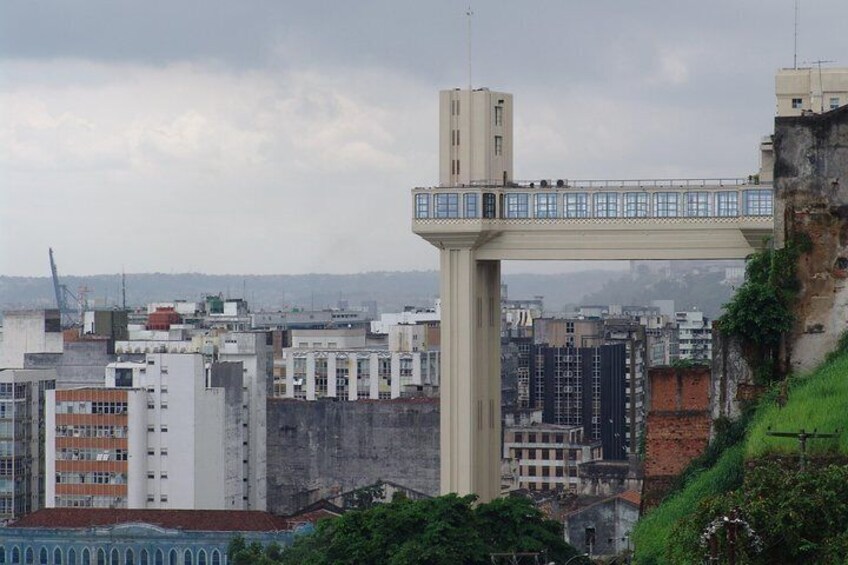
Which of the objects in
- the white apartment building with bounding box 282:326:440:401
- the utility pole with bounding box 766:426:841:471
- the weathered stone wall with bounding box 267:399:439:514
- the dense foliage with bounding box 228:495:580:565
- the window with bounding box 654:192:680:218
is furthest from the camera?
the white apartment building with bounding box 282:326:440:401

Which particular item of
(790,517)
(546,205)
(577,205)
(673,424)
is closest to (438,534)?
(673,424)

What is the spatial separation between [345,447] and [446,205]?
118ft

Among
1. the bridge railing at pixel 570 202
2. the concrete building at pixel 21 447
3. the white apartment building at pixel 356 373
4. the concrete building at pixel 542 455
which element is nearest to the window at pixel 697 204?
the bridge railing at pixel 570 202

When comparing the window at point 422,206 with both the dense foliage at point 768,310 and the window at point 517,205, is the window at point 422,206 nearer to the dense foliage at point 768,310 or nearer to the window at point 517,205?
the window at point 517,205

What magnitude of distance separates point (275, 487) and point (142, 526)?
27194mm

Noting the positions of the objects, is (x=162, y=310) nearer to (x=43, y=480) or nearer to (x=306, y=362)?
(x=306, y=362)

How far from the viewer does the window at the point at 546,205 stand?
96875 millimetres

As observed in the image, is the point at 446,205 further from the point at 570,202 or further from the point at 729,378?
the point at 729,378

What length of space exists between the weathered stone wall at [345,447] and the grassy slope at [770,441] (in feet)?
278

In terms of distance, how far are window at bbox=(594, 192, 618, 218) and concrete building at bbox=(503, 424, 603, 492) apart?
159 feet

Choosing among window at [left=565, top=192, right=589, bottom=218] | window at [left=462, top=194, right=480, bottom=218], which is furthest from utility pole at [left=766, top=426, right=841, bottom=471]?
window at [left=462, top=194, right=480, bottom=218]

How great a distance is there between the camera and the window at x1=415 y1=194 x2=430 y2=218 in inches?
3797

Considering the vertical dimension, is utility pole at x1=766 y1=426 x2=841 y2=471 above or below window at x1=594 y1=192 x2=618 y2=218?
below

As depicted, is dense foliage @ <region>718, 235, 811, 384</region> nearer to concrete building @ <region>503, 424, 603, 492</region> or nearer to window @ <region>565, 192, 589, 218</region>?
window @ <region>565, 192, 589, 218</region>
